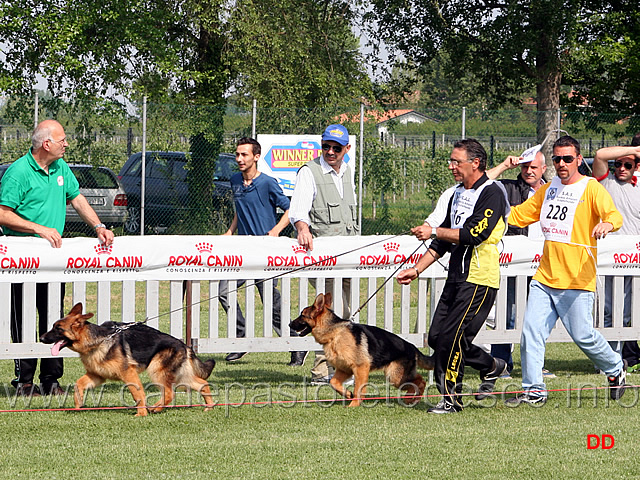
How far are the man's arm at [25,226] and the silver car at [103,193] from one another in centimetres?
1056

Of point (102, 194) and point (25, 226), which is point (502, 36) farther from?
point (25, 226)

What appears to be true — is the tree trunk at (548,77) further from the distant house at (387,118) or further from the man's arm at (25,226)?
the man's arm at (25,226)

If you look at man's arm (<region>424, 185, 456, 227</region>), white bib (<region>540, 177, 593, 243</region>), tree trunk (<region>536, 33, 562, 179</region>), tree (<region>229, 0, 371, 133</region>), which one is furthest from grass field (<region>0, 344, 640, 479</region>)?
tree trunk (<region>536, 33, 562, 179</region>)

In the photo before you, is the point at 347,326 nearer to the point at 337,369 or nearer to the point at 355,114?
the point at 337,369

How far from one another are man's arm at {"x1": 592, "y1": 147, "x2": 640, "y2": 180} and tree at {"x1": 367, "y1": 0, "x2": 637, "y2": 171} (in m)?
15.3

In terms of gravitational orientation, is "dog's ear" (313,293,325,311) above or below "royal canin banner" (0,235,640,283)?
below

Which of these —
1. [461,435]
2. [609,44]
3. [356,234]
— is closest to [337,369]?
[461,435]

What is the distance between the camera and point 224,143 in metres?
18.3

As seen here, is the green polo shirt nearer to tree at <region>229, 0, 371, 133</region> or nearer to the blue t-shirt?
the blue t-shirt

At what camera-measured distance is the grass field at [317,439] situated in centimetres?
541

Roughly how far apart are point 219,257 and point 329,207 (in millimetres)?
1139

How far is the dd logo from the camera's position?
595 cm

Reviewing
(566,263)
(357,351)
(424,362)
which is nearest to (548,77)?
(566,263)

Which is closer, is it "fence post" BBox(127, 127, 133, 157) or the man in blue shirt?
the man in blue shirt
